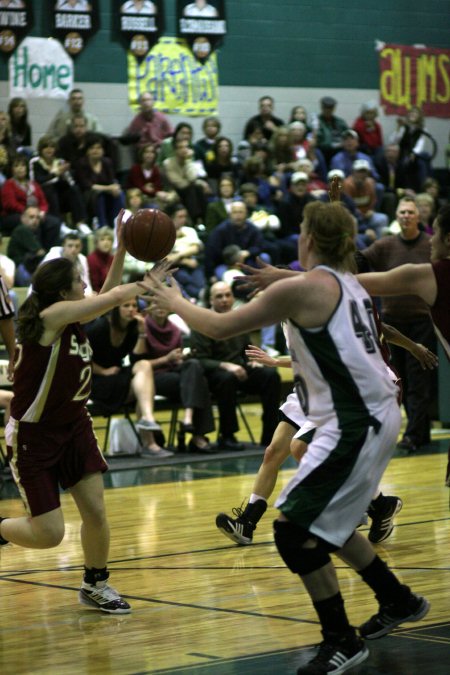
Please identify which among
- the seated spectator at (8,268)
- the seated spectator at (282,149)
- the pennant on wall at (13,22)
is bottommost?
the seated spectator at (8,268)

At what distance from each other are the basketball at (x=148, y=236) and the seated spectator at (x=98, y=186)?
9.44m

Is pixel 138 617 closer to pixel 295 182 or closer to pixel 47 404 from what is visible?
pixel 47 404

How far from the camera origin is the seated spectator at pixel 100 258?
12484 millimetres

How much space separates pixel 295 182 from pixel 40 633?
10.9 metres

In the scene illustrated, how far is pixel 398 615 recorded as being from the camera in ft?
14.4

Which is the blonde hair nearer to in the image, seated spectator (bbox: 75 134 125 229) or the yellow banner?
seated spectator (bbox: 75 134 125 229)

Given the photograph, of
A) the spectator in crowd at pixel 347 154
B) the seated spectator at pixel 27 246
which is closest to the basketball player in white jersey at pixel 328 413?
the seated spectator at pixel 27 246

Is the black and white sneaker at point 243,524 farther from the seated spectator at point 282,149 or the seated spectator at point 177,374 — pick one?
the seated spectator at point 282,149

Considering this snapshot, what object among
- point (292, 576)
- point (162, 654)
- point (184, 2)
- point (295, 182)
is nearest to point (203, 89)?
point (184, 2)

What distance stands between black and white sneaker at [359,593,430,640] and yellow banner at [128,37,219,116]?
1382 cm

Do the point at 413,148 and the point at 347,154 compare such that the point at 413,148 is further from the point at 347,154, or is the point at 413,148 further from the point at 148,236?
the point at 148,236

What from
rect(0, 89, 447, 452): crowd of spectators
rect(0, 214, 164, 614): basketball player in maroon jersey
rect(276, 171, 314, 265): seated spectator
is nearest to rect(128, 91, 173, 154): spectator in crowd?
rect(0, 89, 447, 452): crowd of spectators

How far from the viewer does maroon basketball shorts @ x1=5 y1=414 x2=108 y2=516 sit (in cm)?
518

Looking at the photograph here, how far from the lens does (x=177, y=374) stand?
10758mm
